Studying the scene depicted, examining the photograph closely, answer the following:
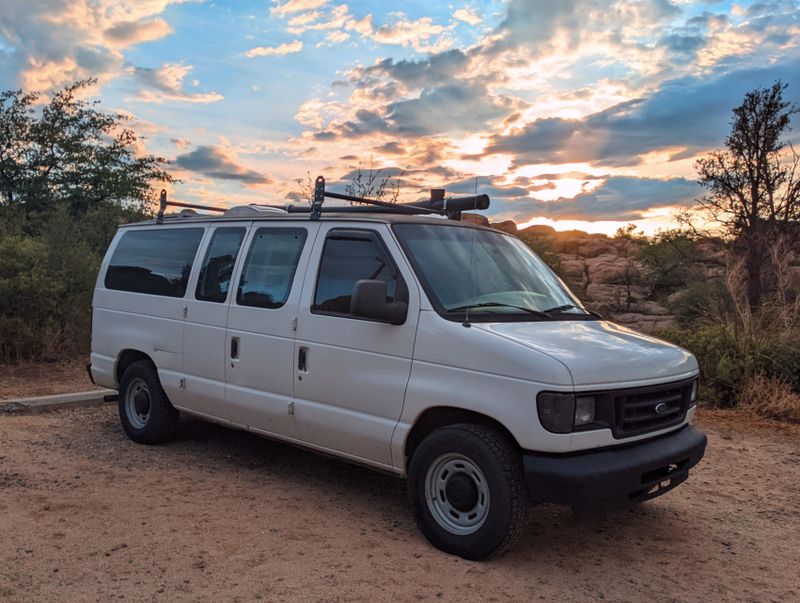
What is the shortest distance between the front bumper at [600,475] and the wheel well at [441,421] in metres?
0.29

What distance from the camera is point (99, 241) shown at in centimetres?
1576

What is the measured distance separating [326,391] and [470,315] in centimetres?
120

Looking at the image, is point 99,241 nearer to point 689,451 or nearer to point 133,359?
point 133,359

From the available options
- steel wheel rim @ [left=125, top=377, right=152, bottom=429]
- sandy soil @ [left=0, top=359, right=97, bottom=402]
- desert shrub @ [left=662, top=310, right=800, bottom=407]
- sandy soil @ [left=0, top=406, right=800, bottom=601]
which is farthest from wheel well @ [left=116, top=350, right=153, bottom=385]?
desert shrub @ [left=662, top=310, right=800, bottom=407]

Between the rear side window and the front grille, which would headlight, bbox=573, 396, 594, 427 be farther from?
the rear side window

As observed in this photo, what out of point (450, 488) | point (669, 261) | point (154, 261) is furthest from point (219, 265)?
point (669, 261)

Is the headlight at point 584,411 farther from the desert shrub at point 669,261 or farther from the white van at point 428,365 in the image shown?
the desert shrub at point 669,261

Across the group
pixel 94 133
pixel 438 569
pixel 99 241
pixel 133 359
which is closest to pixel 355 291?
pixel 438 569

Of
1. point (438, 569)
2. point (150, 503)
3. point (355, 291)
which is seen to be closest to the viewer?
point (438, 569)

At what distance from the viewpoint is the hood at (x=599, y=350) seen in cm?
411

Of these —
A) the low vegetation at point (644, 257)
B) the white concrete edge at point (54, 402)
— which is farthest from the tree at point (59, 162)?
the white concrete edge at point (54, 402)

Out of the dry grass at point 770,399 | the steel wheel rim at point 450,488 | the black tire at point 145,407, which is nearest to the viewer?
the steel wheel rim at point 450,488

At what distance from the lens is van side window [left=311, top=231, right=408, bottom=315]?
4.91 metres

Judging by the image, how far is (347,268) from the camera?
5121mm
